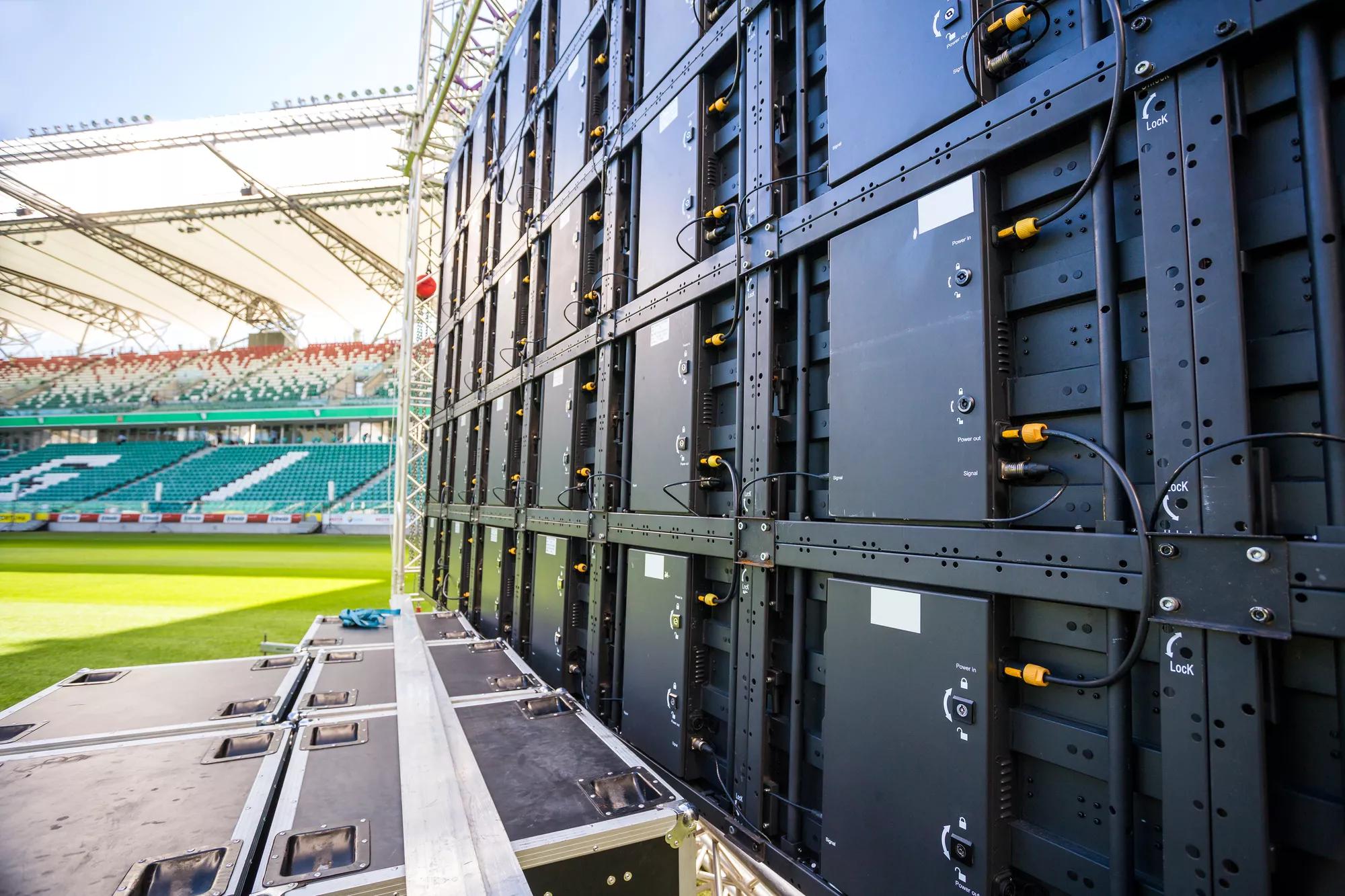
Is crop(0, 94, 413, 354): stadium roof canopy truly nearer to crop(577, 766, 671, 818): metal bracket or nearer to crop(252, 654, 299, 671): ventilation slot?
crop(252, 654, 299, 671): ventilation slot

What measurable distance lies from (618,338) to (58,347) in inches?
2066

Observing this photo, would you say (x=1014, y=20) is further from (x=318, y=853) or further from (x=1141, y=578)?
(x=318, y=853)

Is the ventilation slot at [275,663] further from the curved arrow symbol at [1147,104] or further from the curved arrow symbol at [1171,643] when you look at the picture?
the curved arrow symbol at [1147,104]

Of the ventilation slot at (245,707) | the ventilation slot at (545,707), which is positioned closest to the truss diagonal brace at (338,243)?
the ventilation slot at (245,707)

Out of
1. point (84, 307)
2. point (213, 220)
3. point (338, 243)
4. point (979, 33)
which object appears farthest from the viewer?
point (84, 307)

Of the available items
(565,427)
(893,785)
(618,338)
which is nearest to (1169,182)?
(893,785)

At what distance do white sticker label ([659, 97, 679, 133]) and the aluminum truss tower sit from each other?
261 inches

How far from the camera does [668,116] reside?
→ 401 centimetres

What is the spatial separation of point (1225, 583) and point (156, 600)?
1218 centimetres

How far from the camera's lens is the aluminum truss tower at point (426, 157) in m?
9.85

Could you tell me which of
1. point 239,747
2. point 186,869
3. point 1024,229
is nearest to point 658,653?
point 239,747

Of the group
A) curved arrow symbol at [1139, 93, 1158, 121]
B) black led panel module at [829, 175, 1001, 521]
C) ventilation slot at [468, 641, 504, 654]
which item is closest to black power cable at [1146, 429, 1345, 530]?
black led panel module at [829, 175, 1001, 521]

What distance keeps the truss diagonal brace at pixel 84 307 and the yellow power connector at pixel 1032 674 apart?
4381cm

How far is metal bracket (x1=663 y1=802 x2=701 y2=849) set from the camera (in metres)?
2.05
